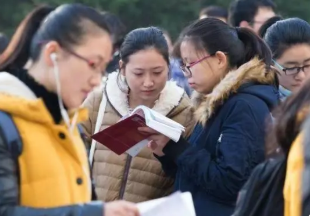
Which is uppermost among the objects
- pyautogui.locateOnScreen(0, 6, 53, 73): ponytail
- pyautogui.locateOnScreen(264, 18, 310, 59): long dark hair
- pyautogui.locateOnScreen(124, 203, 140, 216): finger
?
pyautogui.locateOnScreen(0, 6, 53, 73): ponytail

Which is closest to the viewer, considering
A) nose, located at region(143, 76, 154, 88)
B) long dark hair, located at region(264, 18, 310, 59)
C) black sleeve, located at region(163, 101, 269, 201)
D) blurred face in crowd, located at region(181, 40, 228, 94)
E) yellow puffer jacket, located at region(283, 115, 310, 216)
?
yellow puffer jacket, located at region(283, 115, 310, 216)

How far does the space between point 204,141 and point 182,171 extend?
6.5 inches

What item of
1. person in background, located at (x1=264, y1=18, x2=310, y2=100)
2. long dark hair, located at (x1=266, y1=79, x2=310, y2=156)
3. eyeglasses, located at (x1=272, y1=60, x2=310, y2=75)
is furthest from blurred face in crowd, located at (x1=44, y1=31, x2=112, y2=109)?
eyeglasses, located at (x1=272, y1=60, x2=310, y2=75)

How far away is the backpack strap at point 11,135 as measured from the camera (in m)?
2.46

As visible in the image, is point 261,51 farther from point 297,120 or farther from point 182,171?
point 297,120

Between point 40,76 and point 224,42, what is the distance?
1.42 meters

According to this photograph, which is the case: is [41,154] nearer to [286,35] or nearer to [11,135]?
[11,135]

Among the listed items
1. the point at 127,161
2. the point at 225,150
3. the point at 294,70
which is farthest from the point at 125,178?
the point at 294,70

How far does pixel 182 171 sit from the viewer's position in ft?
12.4

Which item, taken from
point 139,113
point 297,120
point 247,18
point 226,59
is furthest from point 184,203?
point 247,18

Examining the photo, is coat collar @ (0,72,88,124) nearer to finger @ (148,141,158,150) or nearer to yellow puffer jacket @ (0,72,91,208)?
yellow puffer jacket @ (0,72,91,208)

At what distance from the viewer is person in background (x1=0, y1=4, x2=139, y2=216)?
2.48 m

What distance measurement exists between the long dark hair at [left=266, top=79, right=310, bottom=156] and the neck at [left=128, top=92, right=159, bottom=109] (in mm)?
1659

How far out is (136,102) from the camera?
427cm
